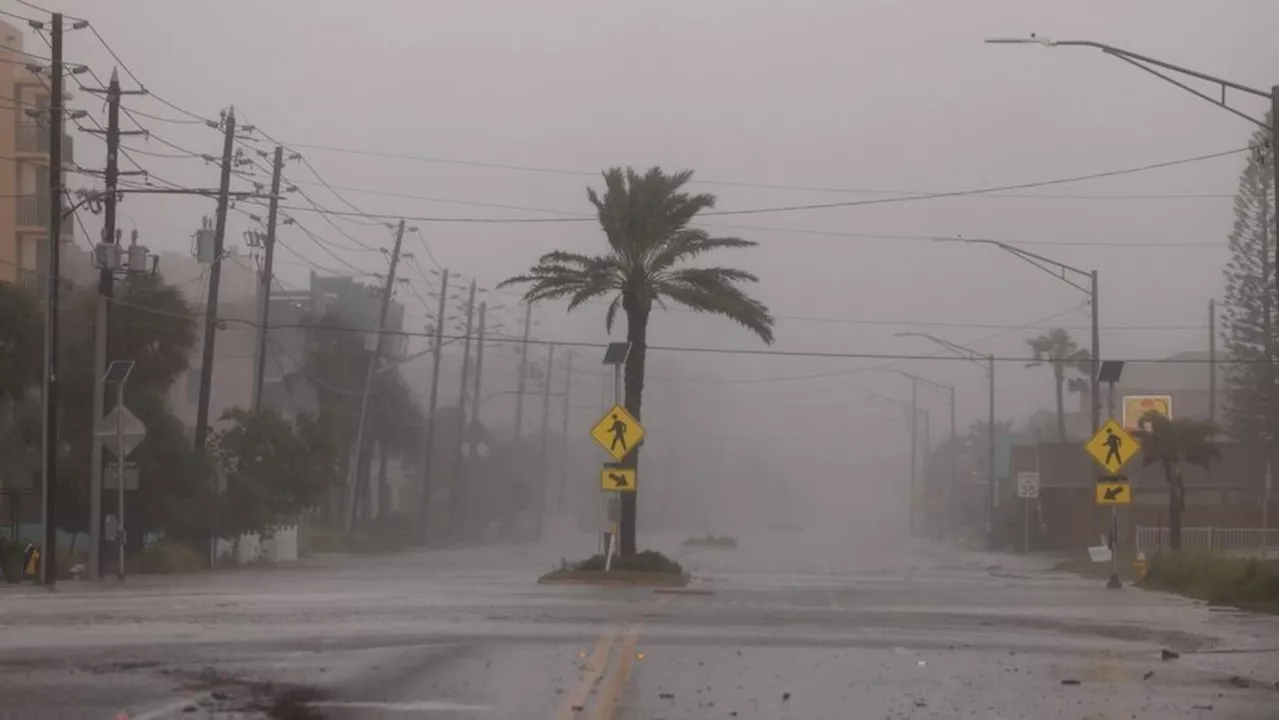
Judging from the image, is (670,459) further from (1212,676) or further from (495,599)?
(1212,676)

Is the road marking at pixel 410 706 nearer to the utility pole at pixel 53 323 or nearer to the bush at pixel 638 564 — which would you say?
the bush at pixel 638 564

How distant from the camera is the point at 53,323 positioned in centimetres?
4012

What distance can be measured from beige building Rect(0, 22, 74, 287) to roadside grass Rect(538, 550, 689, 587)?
132 ft

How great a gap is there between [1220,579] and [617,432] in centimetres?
1259

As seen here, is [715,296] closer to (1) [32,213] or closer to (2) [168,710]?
(2) [168,710]

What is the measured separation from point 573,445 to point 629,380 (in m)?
123

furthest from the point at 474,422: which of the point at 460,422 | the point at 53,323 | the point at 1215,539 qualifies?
the point at 53,323

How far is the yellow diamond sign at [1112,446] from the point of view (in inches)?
1476

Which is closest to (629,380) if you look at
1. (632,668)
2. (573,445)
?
(632,668)

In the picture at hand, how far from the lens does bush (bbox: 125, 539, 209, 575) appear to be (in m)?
46.5

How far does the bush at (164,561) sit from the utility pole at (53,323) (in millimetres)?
5925

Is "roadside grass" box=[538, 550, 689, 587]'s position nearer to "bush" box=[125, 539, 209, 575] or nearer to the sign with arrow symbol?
the sign with arrow symbol

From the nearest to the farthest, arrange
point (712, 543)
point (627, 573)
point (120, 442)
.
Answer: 1. point (627, 573)
2. point (120, 442)
3. point (712, 543)

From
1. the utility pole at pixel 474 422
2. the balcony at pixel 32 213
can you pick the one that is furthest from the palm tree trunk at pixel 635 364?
the utility pole at pixel 474 422
